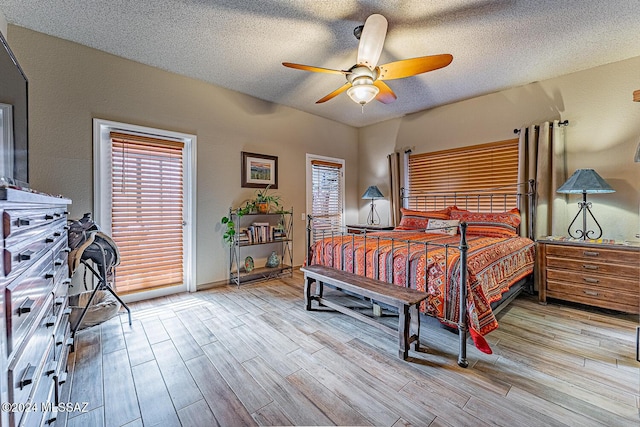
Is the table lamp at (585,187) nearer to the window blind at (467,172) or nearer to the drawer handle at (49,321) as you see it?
the window blind at (467,172)

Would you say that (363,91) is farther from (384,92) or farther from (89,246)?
(89,246)

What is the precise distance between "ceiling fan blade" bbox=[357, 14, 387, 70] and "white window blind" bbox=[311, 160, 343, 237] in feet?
8.76

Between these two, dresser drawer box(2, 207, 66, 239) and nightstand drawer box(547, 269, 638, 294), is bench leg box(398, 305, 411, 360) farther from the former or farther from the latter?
nightstand drawer box(547, 269, 638, 294)

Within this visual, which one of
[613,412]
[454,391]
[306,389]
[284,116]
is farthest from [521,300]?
[284,116]

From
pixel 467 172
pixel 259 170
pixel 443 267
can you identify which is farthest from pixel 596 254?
pixel 259 170

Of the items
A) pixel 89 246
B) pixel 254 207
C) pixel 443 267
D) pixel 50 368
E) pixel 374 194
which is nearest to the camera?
pixel 50 368

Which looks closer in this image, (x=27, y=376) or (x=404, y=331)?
(x=27, y=376)

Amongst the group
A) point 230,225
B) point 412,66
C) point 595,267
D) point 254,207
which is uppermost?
point 412,66

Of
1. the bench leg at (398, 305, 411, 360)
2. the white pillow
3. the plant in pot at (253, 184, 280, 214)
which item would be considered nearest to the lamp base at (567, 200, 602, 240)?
the white pillow

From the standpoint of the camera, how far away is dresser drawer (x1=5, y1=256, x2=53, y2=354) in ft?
2.66

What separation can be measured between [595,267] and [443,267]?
1958mm

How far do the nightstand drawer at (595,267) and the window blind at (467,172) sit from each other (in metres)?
1.06

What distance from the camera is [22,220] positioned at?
0.92m

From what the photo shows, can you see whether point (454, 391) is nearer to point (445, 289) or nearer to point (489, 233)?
point (445, 289)
